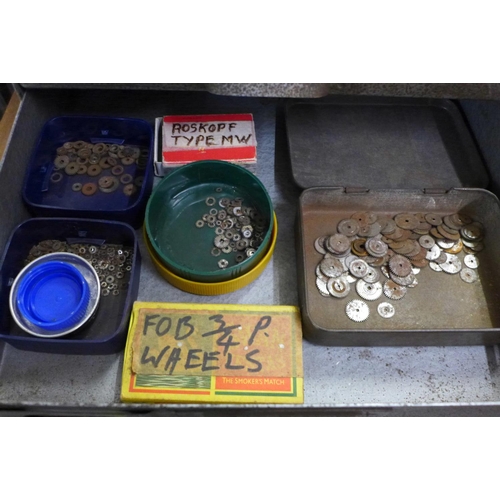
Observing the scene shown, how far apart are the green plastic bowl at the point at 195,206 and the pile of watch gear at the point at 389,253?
0.17 m

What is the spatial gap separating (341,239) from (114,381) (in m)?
0.60

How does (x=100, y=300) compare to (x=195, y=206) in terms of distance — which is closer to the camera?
(x=100, y=300)

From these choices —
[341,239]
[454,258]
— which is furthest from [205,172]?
[454,258]

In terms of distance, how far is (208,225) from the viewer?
A: 3.66ft

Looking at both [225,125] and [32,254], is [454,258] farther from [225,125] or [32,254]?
[32,254]

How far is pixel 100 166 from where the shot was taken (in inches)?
46.3

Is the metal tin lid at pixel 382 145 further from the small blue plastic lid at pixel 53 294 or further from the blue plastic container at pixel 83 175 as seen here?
the small blue plastic lid at pixel 53 294

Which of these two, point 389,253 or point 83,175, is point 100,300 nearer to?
point 83,175

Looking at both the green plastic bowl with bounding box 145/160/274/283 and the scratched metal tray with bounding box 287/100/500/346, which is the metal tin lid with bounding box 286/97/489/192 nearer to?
the scratched metal tray with bounding box 287/100/500/346

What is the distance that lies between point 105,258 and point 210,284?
0.26m

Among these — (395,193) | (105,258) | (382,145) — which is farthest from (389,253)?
(105,258)

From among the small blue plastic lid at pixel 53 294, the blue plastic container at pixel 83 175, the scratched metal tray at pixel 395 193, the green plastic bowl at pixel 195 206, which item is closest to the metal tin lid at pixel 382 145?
the scratched metal tray at pixel 395 193

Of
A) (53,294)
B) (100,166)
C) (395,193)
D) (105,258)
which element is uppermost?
(100,166)

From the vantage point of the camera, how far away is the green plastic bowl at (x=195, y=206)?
41.8 inches
